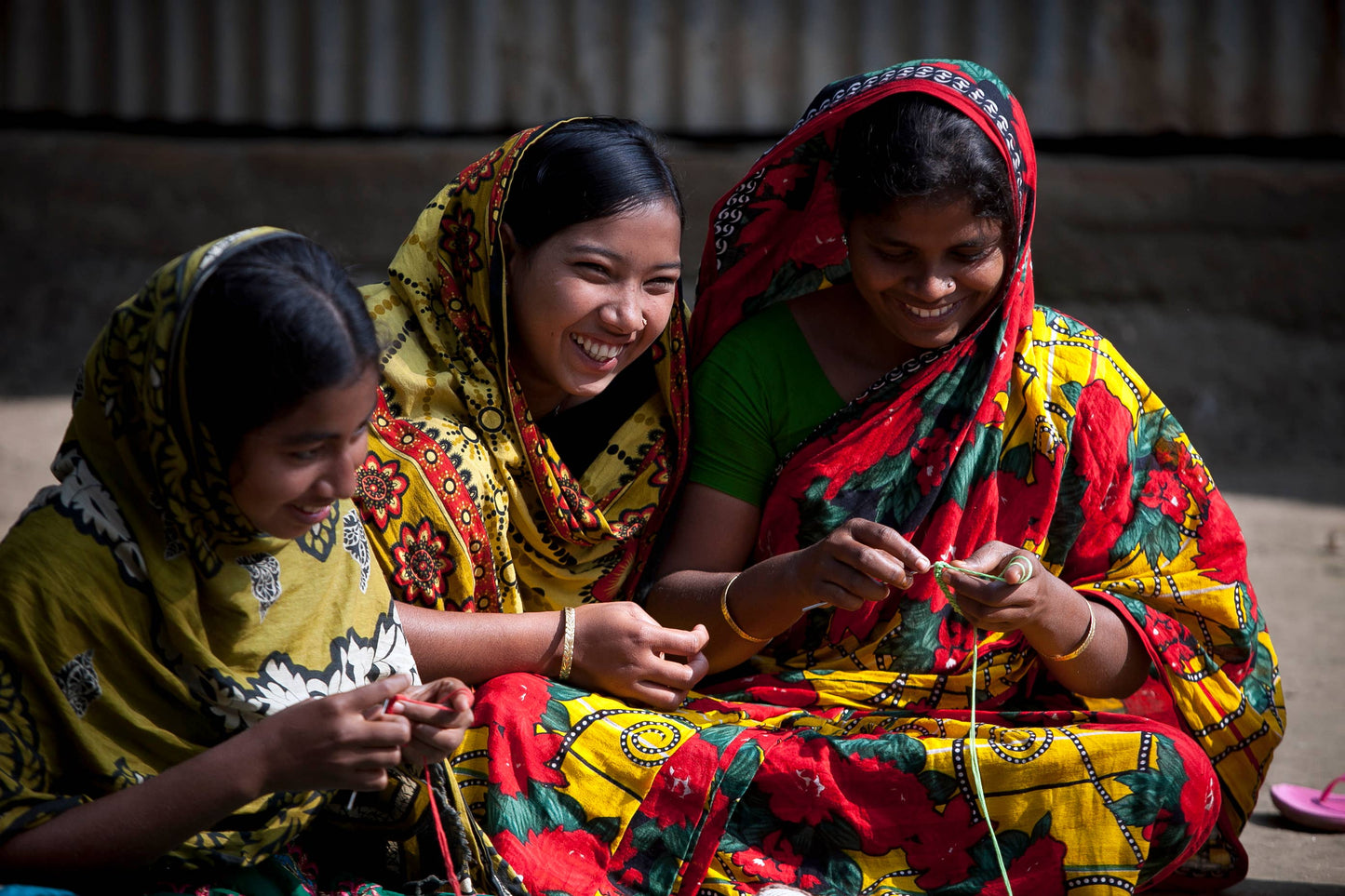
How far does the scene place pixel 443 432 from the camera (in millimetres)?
2586

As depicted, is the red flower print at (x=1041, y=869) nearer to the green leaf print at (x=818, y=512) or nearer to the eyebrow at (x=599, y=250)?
the green leaf print at (x=818, y=512)

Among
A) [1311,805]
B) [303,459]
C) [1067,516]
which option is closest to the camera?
[303,459]

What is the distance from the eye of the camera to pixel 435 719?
1.95 metres

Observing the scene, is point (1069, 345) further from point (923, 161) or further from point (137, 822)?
point (137, 822)

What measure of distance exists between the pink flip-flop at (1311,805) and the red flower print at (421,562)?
2.03 metres

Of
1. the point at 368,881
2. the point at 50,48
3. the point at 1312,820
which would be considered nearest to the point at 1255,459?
the point at 1312,820

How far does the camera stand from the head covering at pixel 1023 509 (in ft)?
8.96

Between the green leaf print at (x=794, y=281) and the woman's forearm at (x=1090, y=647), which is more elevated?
the green leaf print at (x=794, y=281)

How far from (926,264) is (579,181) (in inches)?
27.0

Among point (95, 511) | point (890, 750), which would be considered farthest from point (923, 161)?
point (95, 511)

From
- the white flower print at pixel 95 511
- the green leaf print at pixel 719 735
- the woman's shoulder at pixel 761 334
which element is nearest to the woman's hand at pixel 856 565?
the green leaf print at pixel 719 735

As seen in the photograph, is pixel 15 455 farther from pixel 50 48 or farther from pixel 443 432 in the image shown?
pixel 443 432

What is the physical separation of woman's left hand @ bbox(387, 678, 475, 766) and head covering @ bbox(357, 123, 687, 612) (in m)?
0.60

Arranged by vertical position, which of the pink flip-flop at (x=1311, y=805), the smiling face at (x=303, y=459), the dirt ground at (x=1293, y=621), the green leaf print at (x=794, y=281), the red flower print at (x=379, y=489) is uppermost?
the green leaf print at (x=794, y=281)
